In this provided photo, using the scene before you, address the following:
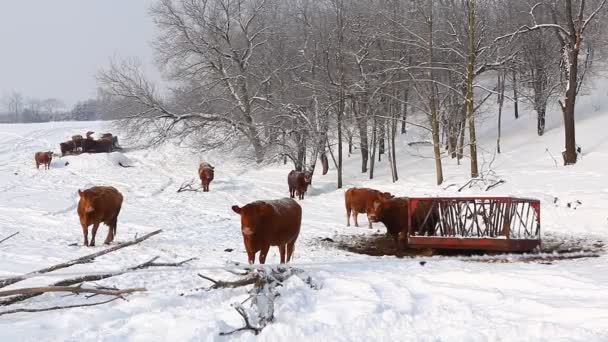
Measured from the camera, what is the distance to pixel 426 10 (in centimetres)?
2116

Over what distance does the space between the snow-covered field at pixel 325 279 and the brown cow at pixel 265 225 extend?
2.21ft

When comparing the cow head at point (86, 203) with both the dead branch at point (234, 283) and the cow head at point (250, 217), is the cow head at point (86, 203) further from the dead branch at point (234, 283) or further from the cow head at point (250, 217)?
the dead branch at point (234, 283)

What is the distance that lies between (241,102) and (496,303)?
29.6m

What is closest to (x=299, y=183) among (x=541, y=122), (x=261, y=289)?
(x=541, y=122)

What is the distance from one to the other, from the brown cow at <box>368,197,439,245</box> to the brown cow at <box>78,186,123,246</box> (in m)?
5.46

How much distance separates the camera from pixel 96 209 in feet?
32.6

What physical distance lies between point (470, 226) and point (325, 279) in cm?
607

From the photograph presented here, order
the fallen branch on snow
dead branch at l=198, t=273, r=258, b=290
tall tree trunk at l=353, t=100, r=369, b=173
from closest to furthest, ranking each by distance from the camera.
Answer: the fallen branch on snow
dead branch at l=198, t=273, r=258, b=290
tall tree trunk at l=353, t=100, r=369, b=173

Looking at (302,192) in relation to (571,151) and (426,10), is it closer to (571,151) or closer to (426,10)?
(426,10)

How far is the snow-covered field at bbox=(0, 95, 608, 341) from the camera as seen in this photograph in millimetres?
4363

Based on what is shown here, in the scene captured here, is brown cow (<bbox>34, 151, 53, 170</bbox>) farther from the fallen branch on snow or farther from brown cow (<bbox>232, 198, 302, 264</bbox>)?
the fallen branch on snow

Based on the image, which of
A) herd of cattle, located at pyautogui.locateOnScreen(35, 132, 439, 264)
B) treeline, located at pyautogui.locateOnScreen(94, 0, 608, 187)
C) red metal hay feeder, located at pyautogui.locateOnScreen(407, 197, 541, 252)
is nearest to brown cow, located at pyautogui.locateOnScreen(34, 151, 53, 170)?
treeline, located at pyautogui.locateOnScreen(94, 0, 608, 187)

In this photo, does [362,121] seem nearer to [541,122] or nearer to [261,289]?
[541,122]

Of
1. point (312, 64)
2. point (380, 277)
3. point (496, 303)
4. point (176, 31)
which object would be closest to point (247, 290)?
point (380, 277)
